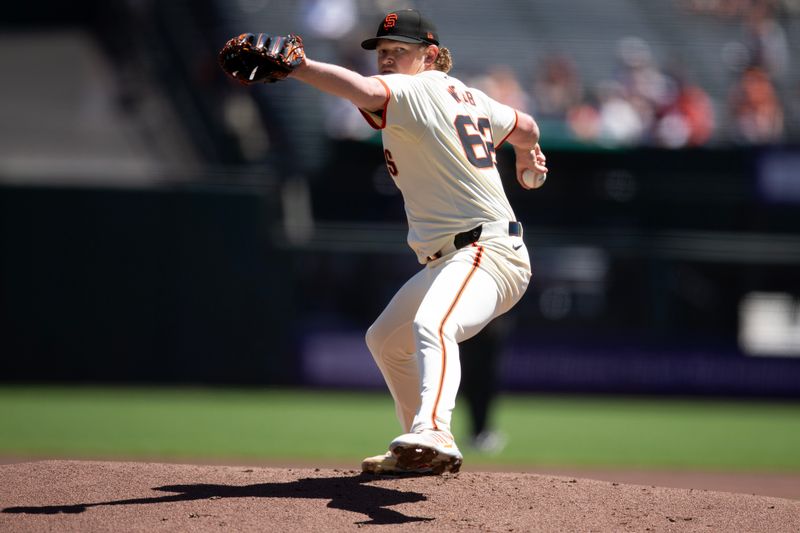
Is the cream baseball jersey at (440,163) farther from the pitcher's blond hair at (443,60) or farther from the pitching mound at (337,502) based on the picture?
the pitching mound at (337,502)

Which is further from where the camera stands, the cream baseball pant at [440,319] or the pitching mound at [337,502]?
the cream baseball pant at [440,319]

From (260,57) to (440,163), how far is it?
0.89m

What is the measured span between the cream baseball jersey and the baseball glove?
19.5 inches

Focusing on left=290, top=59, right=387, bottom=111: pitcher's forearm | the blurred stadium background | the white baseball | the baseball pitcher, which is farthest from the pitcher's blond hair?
the blurred stadium background

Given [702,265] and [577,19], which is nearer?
[702,265]

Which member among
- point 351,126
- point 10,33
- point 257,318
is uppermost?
point 10,33

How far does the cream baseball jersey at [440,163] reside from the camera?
4.11 metres

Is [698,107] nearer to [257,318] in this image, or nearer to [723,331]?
[723,331]

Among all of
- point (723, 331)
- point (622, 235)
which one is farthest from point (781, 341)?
point (622, 235)

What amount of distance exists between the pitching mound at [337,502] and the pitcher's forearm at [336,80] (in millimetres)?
1503

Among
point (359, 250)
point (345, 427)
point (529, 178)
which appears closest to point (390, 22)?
point (529, 178)

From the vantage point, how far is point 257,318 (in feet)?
36.4

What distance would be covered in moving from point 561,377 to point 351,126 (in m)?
4.16

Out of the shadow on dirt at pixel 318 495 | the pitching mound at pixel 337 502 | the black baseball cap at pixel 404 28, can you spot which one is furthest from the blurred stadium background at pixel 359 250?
the shadow on dirt at pixel 318 495
